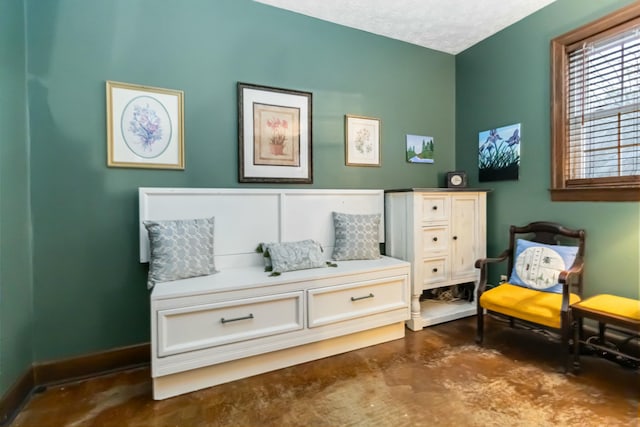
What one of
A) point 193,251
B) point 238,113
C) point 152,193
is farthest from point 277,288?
point 238,113

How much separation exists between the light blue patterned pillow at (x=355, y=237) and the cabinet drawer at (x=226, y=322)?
687mm

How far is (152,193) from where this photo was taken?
82.6 inches

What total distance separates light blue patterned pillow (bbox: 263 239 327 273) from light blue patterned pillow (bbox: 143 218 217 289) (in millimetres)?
447

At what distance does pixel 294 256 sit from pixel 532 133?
2.41m

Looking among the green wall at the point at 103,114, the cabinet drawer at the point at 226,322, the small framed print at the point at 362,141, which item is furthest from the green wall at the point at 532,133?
the cabinet drawer at the point at 226,322

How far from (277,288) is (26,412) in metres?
1.49

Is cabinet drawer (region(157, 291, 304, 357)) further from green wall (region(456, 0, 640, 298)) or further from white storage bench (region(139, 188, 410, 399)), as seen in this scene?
green wall (region(456, 0, 640, 298))

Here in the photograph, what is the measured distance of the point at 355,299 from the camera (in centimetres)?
228

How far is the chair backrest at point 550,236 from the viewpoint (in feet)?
7.58

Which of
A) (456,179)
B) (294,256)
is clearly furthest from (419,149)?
(294,256)

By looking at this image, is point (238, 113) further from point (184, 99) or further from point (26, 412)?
point (26, 412)

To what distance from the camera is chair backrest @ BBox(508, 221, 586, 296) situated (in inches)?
91.0

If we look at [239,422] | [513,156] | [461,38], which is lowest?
[239,422]

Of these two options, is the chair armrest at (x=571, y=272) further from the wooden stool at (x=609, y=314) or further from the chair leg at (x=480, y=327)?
the chair leg at (x=480, y=327)
